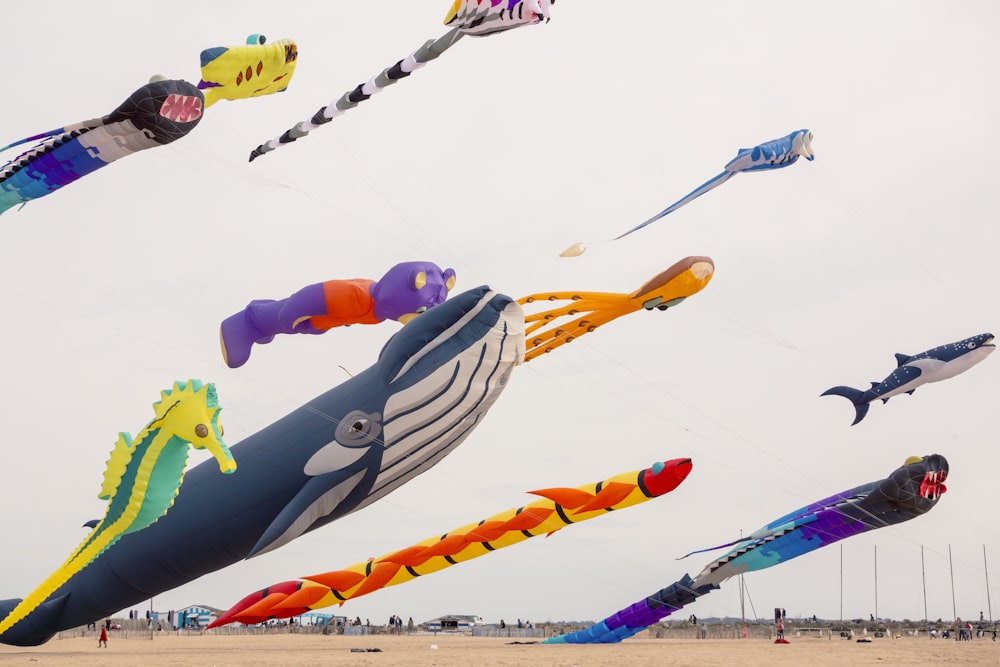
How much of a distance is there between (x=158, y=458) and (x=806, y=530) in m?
20.0

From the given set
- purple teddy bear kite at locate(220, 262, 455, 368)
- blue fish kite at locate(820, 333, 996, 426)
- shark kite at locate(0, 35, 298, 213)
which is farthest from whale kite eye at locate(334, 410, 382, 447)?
blue fish kite at locate(820, 333, 996, 426)

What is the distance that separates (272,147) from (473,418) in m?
6.48

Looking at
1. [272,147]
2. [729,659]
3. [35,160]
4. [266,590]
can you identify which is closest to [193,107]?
[35,160]

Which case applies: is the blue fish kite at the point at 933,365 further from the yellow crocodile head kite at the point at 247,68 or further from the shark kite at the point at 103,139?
the shark kite at the point at 103,139

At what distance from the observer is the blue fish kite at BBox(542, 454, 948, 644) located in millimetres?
26547

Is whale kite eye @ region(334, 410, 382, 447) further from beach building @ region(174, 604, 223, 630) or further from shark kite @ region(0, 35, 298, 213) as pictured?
beach building @ region(174, 604, 223, 630)

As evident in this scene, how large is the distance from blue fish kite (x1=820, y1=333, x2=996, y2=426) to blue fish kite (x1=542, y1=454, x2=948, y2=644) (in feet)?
18.5

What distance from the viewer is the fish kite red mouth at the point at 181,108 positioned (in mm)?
13055

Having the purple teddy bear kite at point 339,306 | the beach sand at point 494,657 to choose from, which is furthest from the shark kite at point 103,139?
the beach sand at point 494,657

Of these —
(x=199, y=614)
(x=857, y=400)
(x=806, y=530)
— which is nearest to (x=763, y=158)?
(x=857, y=400)

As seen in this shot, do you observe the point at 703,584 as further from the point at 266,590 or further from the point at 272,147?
the point at 272,147

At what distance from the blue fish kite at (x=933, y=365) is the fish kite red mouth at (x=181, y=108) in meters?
15.4

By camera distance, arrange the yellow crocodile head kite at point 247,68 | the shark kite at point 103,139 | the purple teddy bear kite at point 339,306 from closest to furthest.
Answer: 1. the shark kite at point 103,139
2. the purple teddy bear kite at point 339,306
3. the yellow crocodile head kite at point 247,68

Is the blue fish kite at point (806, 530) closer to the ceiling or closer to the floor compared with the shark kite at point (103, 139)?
closer to the floor
